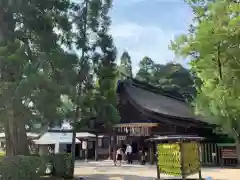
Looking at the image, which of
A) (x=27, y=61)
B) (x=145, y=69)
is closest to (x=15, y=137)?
(x=27, y=61)

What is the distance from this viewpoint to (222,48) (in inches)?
195

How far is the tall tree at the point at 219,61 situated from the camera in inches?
193

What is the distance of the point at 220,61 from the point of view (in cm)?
512

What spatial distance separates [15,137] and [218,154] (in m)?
12.7

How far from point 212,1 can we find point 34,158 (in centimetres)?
742

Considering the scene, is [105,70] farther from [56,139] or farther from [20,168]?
[56,139]

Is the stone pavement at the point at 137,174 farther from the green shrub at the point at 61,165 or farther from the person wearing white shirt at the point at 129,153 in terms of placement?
the person wearing white shirt at the point at 129,153

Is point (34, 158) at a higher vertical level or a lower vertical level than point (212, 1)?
lower

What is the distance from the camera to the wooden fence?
62.8 feet

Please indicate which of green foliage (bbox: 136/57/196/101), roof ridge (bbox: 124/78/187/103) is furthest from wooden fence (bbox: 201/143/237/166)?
green foliage (bbox: 136/57/196/101)

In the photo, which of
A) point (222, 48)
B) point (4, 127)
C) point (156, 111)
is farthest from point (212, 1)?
point (156, 111)

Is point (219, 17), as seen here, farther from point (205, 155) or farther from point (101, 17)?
point (205, 155)

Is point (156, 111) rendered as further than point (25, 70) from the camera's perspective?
Yes

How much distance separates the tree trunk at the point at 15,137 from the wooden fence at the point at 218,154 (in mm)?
11648
